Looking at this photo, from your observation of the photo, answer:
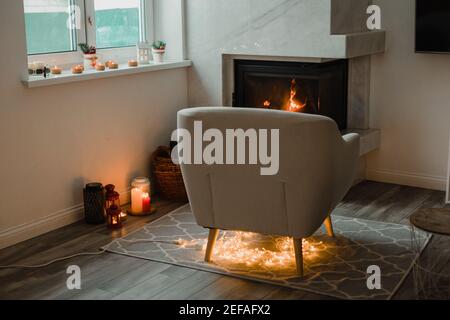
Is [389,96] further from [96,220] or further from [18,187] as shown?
[18,187]

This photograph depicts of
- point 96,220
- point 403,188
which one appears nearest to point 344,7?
point 403,188

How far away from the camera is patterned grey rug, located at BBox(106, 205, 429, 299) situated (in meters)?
3.26

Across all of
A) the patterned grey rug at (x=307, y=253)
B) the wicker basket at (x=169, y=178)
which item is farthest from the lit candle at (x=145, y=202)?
the wicker basket at (x=169, y=178)

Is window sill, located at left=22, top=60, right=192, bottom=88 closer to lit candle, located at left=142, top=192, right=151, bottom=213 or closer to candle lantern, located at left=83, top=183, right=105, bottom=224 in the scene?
candle lantern, located at left=83, top=183, right=105, bottom=224

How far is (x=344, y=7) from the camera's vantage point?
14.9 feet

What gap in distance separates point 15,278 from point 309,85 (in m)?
2.41

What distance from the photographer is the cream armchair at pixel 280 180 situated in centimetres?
308

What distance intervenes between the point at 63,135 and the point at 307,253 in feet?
5.18

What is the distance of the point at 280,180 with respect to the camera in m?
3.19

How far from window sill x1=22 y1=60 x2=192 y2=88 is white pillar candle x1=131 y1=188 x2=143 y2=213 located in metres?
0.74

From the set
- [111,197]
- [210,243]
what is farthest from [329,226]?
[111,197]
